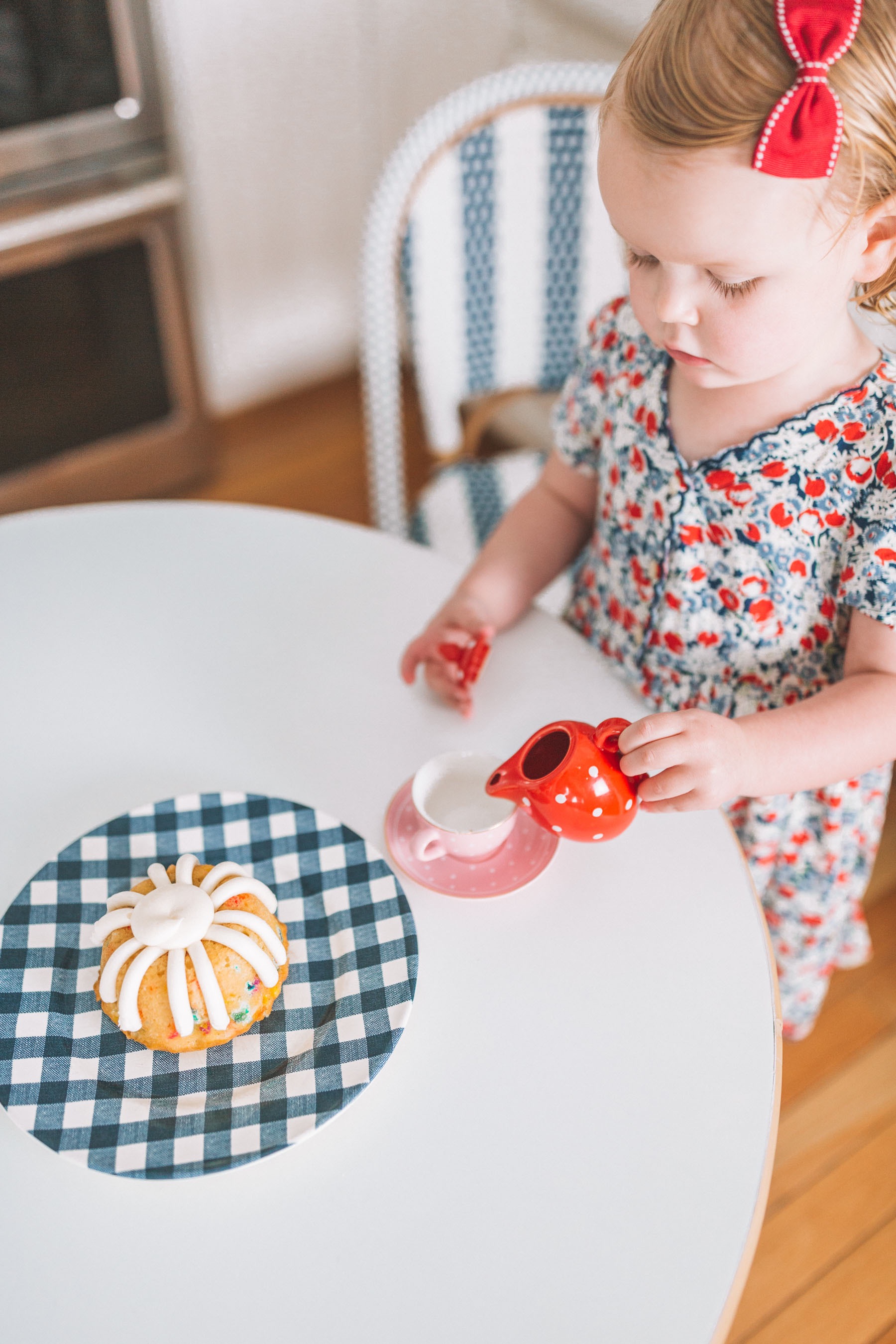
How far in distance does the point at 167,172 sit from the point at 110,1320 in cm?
180

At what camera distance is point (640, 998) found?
722 mm

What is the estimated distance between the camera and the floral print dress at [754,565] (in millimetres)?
836

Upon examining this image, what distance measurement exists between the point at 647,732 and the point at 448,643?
0.24 metres

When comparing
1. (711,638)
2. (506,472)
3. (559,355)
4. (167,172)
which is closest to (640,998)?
(711,638)

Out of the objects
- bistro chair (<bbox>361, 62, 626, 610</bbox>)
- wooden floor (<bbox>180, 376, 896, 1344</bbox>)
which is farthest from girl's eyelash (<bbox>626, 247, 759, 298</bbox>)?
wooden floor (<bbox>180, 376, 896, 1344</bbox>)

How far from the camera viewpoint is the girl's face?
0.64 metres

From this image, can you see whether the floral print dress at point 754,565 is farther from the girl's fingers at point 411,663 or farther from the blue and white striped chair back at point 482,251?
the blue and white striped chair back at point 482,251

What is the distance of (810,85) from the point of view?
610mm

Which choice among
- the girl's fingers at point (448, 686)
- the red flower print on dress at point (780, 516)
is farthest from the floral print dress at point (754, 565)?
the girl's fingers at point (448, 686)

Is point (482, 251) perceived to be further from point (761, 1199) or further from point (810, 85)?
point (761, 1199)

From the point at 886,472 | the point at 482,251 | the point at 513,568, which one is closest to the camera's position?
the point at 886,472

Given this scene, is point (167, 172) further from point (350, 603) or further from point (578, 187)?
point (350, 603)

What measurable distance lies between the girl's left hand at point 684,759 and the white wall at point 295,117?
1493 mm

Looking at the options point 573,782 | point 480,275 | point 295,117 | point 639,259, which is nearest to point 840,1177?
point 573,782
